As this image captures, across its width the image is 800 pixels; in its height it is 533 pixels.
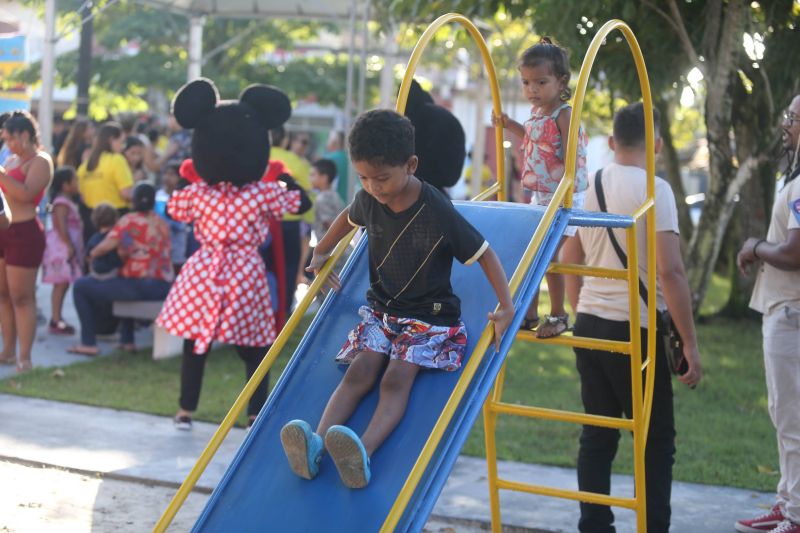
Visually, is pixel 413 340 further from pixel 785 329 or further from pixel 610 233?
pixel 785 329

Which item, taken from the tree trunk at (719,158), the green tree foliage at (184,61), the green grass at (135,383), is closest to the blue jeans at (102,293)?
the green grass at (135,383)

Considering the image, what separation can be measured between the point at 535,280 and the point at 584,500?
114cm

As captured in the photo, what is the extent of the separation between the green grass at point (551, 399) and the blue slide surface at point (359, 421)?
8.15 feet

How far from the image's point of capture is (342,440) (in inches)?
149

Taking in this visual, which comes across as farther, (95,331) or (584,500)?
(95,331)

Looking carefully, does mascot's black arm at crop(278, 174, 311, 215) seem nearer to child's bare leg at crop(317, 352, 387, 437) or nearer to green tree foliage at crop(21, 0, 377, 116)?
child's bare leg at crop(317, 352, 387, 437)

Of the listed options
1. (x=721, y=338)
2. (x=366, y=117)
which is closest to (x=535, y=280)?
(x=366, y=117)

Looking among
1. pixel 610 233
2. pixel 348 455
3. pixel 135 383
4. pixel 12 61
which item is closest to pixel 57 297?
pixel 135 383

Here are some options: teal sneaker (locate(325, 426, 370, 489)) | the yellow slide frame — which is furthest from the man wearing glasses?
teal sneaker (locate(325, 426, 370, 489))

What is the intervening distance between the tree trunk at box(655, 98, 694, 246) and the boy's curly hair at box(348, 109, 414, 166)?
865 cm

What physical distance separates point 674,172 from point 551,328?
971 centimetres

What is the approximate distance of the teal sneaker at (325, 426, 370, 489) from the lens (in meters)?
3.77

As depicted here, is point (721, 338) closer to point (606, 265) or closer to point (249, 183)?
point (249, 183)

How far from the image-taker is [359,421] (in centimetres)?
416
